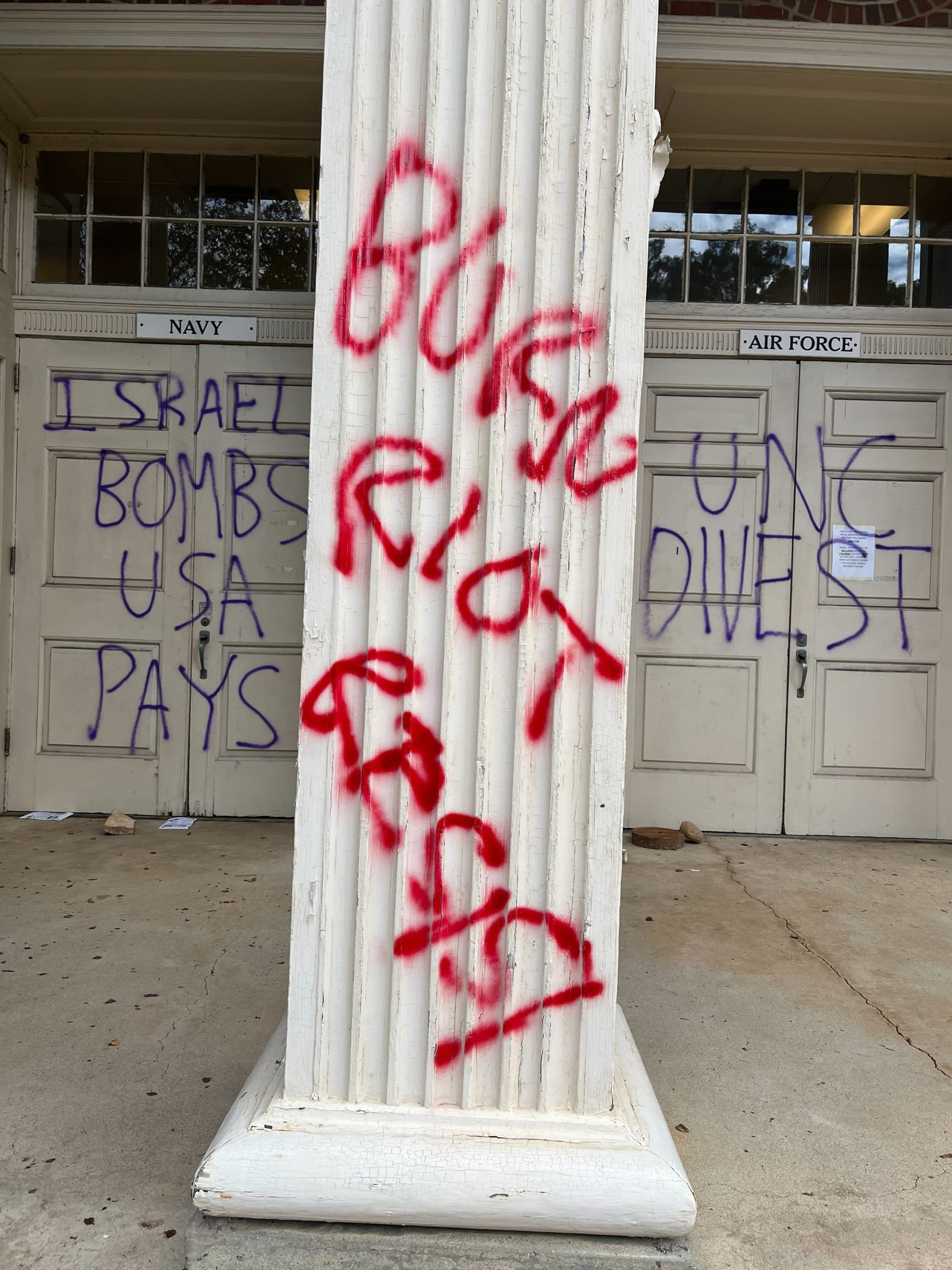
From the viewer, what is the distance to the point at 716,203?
5.02 m

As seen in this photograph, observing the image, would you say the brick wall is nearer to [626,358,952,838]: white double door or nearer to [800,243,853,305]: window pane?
[800,243,853,305]: window pane

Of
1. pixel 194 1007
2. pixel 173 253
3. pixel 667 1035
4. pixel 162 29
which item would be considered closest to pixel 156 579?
pixel 173 253

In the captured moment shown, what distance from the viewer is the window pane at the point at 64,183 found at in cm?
504

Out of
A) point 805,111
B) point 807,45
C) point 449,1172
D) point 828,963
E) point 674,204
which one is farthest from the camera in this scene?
point 674,204

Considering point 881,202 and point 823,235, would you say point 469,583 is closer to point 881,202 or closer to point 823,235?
point 823,235

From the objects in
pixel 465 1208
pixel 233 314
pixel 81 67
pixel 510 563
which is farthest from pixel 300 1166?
pixel 81 67

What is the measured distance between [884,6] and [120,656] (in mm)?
4756

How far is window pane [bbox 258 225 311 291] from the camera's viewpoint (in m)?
5.05

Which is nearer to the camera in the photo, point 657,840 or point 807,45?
point 807,45

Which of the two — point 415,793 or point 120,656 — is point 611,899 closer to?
point 415,793

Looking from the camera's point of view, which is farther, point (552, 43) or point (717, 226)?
point (717, 226)

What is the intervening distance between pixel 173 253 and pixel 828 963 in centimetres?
457

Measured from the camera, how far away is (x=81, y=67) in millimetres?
4496

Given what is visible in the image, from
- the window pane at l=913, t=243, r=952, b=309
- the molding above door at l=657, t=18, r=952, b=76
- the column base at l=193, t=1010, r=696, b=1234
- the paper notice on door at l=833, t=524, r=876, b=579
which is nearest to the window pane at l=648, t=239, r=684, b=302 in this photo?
the molding above door at l=657, t=18, r=952, b=76
